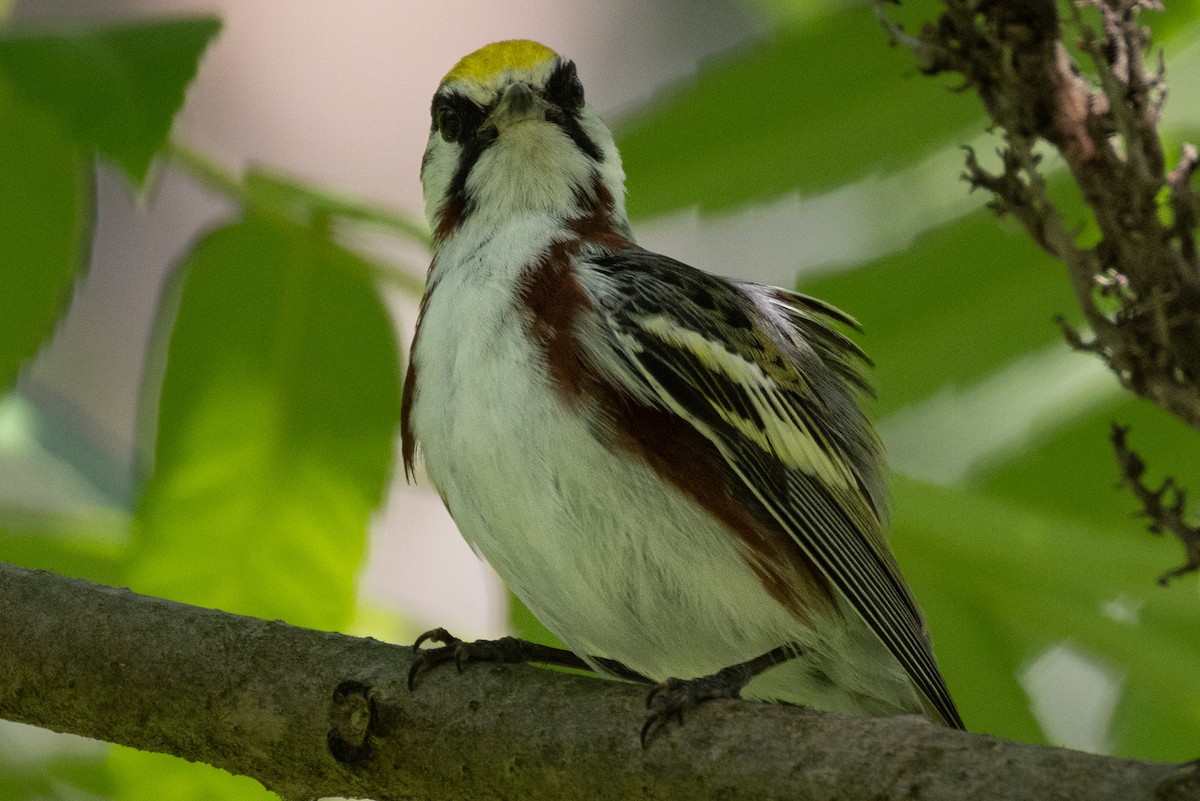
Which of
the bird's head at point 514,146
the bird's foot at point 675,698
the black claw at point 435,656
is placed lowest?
the bird's foot at point 675,698

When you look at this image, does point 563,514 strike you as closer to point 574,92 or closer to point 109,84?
point 109,84

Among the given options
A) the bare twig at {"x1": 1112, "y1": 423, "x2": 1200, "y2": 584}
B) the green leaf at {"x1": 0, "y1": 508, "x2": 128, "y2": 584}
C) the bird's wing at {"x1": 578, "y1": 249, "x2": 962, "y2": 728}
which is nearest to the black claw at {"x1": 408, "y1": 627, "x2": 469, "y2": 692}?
the bird's wing at {"x1": 578, "y1": 249, "x2": 962, "y2": 728}

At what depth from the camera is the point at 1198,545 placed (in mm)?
1615

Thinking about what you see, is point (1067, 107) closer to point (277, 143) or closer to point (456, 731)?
point (456, 731)

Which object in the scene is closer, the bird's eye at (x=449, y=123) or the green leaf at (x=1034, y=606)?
the green leaf at (x=1034, y=606)

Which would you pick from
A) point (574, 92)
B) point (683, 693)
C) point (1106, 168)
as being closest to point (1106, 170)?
point (1106, 168)

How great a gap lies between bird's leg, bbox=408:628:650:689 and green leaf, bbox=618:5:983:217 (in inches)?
30.2

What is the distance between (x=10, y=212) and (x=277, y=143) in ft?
11.9

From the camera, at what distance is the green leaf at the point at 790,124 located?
2.42 metres

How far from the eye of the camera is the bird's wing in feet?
7.89

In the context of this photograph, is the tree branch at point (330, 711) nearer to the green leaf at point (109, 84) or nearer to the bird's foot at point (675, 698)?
the bird's foot at point (675, 698)

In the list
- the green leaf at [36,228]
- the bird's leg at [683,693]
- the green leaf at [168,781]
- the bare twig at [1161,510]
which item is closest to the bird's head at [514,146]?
the green leaf at [36,228]

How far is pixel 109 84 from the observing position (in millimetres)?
2184

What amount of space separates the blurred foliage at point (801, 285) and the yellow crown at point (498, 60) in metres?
0.53
